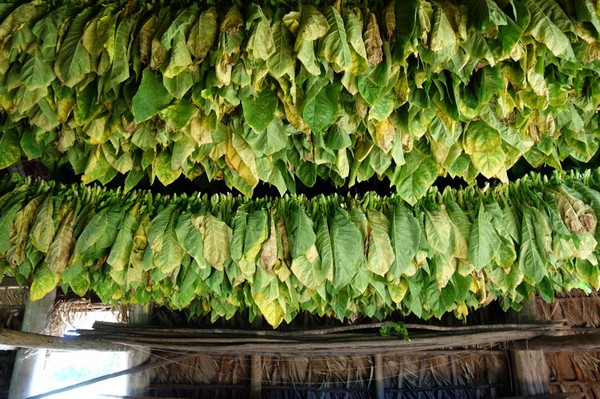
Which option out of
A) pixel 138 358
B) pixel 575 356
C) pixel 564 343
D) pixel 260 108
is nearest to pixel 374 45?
pixel 260 108

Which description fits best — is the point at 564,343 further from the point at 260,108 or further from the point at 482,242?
the point at 260,108

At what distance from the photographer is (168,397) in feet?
11.0

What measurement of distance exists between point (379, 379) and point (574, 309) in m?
1.47

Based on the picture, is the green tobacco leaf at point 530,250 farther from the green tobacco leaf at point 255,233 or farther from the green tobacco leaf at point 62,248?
the green tobacco leaf at point 62,248

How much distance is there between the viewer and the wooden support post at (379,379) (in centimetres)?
331

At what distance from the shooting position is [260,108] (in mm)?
1112

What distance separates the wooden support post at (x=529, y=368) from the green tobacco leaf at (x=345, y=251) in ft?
6.84

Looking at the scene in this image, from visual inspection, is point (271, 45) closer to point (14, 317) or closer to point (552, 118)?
point (552, 118)

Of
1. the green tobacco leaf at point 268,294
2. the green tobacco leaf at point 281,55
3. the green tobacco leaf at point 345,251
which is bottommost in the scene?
the green tobacco leaf at point 268,294

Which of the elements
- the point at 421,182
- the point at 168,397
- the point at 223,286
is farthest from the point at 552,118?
the point at 168,397

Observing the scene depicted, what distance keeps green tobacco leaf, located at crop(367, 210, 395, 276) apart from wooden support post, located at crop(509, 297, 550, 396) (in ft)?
6.62

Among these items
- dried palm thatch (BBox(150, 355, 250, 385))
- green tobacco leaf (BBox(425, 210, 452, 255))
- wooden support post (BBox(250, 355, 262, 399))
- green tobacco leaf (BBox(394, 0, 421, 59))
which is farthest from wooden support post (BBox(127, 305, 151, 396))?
green tobacco leaf (BBox(394, 0, 421, 59))

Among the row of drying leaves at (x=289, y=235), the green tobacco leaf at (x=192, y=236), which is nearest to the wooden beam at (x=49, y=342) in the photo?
the row of drying leaves at (x=289, y=235)

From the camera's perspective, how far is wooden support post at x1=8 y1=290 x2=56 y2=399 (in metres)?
3.24
